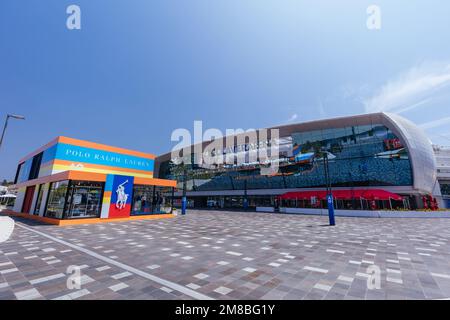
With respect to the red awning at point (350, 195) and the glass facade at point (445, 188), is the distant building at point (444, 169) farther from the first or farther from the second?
the red awning at point (350, 195)

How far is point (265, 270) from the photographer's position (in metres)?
5.71

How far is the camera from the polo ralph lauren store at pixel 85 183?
16.4 meters

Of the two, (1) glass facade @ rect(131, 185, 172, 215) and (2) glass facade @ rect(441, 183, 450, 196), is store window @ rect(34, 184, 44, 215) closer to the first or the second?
(1) glass facade @ rect(131, 185, 172, 215)

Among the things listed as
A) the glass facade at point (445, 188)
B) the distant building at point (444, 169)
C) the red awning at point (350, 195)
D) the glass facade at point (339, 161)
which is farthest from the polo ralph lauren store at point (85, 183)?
the glass facade at point (445, 188)

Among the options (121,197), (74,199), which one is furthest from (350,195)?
(74,199)

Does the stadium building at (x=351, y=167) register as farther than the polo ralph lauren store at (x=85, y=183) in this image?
Yes

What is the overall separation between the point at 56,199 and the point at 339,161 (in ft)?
130

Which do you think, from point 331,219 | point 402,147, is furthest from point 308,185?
point 331,219

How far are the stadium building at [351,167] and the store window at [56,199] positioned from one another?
586 inches

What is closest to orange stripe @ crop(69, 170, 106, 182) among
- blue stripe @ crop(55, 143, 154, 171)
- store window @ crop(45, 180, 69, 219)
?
store window @ crop(45, 180, 69, 219)

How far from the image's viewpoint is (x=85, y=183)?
16984 millimetres
